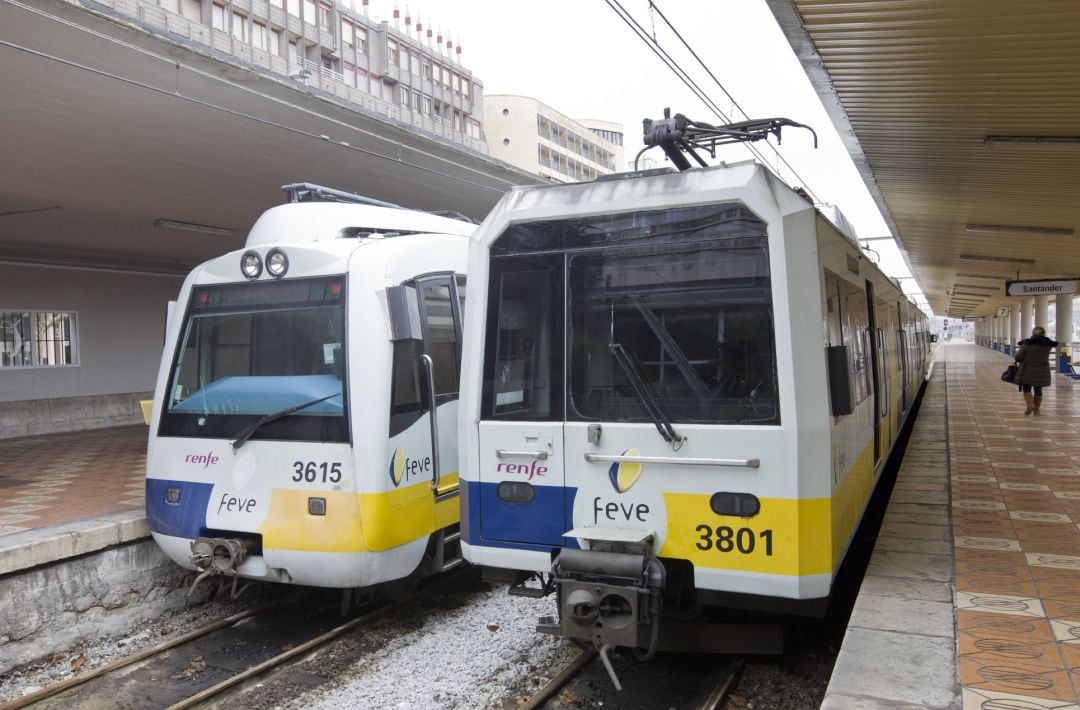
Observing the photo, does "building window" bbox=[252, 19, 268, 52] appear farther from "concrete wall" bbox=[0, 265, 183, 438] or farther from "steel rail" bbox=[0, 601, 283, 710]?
"steel rail" bbox=[0, 601, 283, 710]

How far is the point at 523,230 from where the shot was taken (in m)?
4.87

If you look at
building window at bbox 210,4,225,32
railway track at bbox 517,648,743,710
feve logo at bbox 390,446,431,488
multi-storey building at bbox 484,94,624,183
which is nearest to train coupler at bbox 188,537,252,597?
feve logo at bbox 390,446,431,488

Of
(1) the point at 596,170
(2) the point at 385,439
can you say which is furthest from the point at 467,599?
(1) the point at 596,170

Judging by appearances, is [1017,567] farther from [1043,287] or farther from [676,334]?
[1043,287]

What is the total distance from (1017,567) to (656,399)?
2997 mm

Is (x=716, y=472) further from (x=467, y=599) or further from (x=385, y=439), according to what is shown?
(x=467, y=599)

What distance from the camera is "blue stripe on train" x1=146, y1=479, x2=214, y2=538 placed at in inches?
231

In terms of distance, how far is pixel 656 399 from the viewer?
443 centimetres

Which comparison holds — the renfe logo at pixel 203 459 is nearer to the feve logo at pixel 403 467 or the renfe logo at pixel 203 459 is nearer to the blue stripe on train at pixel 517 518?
the feve logo at pixel 403 467

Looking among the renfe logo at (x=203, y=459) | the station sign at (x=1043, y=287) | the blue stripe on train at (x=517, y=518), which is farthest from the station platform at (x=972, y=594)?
the station sign at (x=1043, y=287)

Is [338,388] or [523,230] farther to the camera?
[338,388]

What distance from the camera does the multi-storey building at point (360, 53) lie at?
44750 mm

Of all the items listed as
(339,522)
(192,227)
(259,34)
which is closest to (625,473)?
(339,522)

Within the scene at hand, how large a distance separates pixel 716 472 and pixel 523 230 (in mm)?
1740
